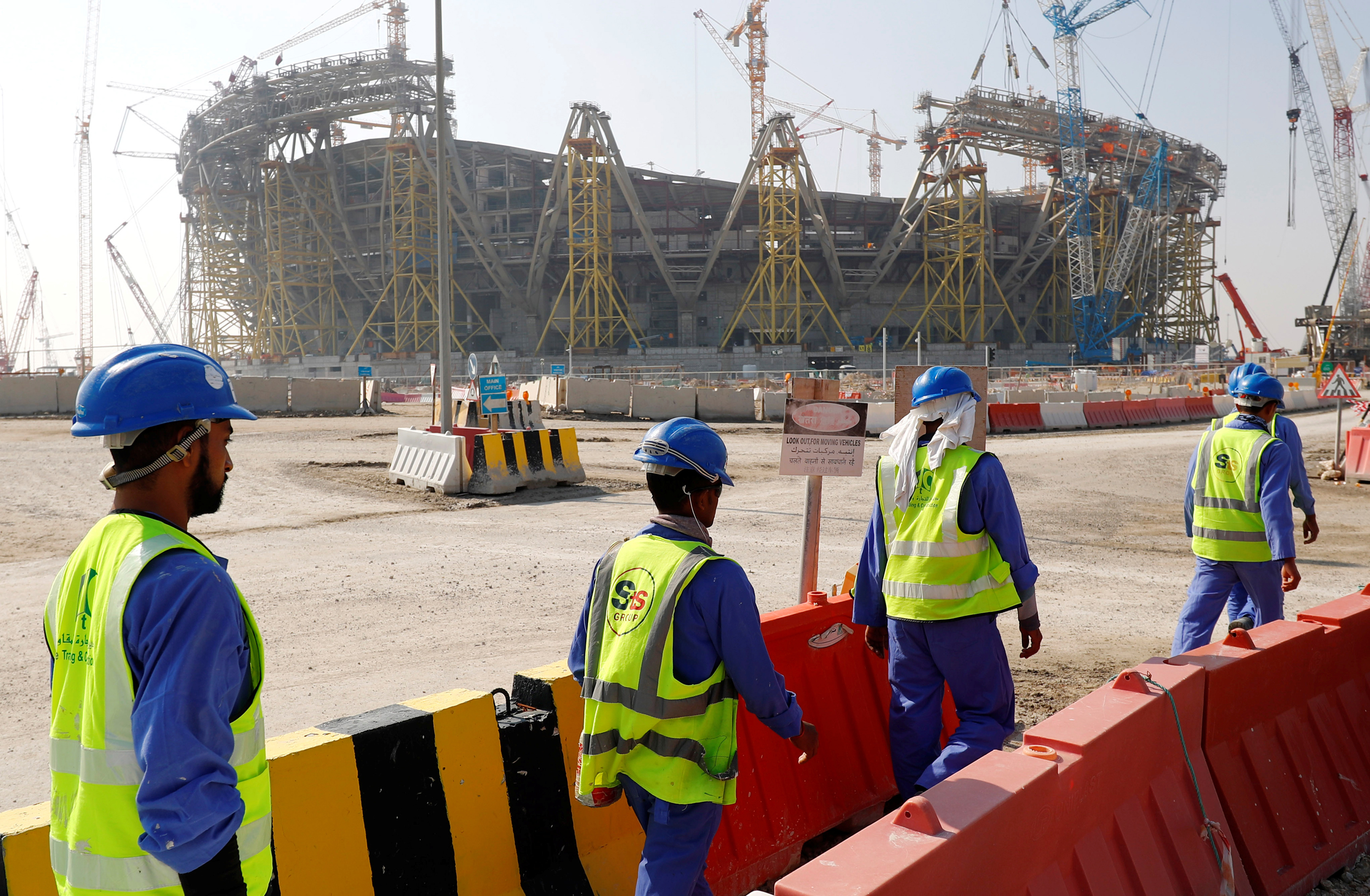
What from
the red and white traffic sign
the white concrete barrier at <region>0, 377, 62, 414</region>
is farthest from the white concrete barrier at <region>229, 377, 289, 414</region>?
the red and white traffic sign

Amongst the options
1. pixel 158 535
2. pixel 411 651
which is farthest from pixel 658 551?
pixel 411 651

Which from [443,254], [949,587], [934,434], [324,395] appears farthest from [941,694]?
[324,395]

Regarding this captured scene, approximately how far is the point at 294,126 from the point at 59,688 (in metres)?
69.4

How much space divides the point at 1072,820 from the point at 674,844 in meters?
1.12

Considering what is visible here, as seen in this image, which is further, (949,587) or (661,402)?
(661,402)

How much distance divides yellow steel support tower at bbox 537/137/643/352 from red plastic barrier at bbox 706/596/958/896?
5087 centimetres

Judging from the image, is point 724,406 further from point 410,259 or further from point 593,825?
point 410,259

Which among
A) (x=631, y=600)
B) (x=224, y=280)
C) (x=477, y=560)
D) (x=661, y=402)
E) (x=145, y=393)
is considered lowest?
(x=477, y=560)

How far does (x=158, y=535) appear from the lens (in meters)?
1.65

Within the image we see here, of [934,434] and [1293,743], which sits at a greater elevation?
[934,434]

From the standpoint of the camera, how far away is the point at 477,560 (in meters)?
9.49

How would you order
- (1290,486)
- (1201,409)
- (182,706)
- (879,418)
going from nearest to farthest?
(182,706), (1290,486), (879,418), (1201,409)

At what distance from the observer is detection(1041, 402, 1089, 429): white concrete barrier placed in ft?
87.9

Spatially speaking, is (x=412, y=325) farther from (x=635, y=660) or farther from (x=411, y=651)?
(x=635, y=660)
